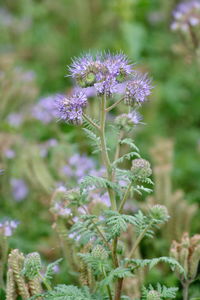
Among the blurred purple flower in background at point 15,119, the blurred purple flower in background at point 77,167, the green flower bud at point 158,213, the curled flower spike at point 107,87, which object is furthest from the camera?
the blurred purple flower in background at point 15,119

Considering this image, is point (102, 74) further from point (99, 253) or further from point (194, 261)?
point (194, 261)

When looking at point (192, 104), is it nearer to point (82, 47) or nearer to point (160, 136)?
point (160, 136)

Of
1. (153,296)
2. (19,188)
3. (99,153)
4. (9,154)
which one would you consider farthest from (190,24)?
(153,296)

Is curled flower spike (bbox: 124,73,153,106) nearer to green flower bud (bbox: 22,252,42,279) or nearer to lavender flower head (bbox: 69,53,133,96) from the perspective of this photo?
lavender flower head (bbox: 69,53,133,96)

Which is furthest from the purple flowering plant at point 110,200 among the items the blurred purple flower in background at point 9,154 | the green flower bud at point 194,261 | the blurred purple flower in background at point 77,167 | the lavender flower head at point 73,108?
the blurred purple flower in background at point 9,154

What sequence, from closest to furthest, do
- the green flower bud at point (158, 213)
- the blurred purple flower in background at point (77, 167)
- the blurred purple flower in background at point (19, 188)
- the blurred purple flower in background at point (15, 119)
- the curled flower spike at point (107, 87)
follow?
1. the curled flower spike at point (107, 87)
2. the green flower bud at point (158, 213)
3. the blurred purple flower in background at point (77, 167)
4. the blurred purple flower in background at point (19, 188)
5. the blurred purple flower in background at point (15, 119)

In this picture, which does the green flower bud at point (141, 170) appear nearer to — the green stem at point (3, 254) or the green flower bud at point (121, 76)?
the green flower bud at point (121, 76)

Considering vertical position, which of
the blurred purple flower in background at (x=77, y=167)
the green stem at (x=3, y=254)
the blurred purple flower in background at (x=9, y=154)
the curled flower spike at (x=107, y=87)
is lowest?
the green stem at (x=3, y=254)

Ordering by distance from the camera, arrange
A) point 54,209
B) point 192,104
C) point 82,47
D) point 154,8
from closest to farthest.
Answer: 1. point 54,209
2. point 192,104
3. point 82,47
4. point 154,8

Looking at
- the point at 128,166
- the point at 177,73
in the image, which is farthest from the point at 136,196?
the point at 177,73
